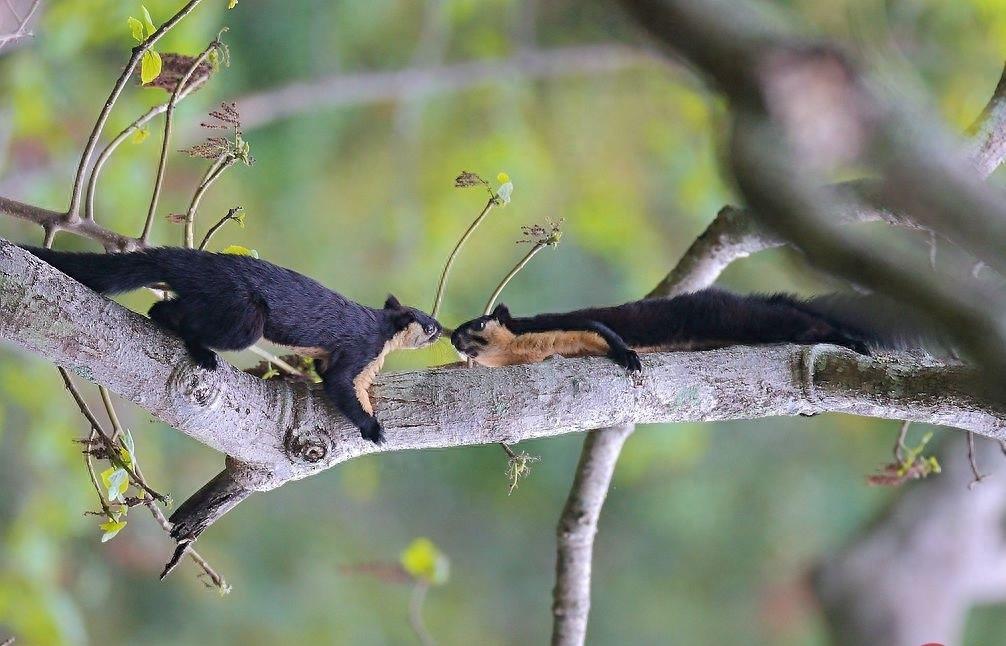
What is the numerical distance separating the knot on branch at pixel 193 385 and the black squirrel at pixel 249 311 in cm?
1

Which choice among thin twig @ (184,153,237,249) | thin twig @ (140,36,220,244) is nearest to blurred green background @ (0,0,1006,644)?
thin twig @ (184,153,237,249)

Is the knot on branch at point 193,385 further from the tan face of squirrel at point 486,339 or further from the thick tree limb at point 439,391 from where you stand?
the tan face of squirrel at point 486,339

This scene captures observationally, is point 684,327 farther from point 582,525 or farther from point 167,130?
point 167,130

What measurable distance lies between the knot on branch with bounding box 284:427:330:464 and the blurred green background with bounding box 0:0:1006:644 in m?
1.26

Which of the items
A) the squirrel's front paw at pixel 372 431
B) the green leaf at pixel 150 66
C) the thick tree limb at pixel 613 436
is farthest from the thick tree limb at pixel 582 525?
the green leaf at pixel 150 66

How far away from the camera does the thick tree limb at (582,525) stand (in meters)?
1.78

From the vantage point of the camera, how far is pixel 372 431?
120cm

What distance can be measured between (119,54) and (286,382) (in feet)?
10.7

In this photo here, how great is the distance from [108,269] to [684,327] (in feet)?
3.62

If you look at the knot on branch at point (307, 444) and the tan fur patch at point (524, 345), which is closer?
the knot on branch at point (307, 444)

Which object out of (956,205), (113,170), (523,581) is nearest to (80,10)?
(113,170)

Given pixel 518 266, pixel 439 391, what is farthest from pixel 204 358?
pixel 518 266

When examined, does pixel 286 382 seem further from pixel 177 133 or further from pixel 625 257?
pixel 625 257

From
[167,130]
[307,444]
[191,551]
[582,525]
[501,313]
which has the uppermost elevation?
[501,313]
